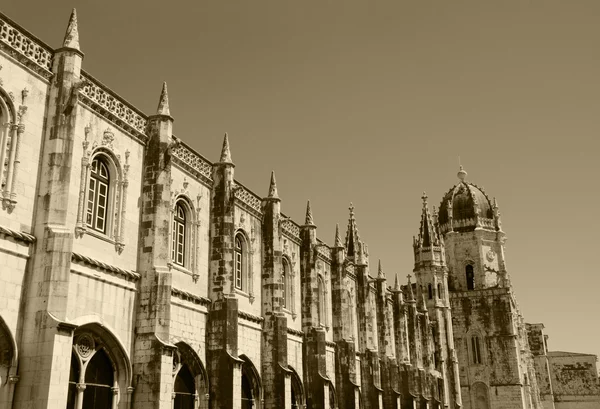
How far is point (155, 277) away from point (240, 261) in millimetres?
7144

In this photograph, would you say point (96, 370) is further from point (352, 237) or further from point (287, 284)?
point (352, 237)

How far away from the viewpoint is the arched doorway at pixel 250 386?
24016 mm

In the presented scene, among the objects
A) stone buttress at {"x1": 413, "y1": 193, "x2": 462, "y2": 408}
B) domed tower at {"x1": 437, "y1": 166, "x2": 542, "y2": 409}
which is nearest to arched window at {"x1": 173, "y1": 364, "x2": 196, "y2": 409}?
stone buttress at {"x1": 413, "y1": 193, "x2": 462, "y2": 408}

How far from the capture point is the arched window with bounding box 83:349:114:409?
1642cm

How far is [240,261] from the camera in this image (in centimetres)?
2550

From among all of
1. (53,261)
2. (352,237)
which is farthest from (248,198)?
(352,237)

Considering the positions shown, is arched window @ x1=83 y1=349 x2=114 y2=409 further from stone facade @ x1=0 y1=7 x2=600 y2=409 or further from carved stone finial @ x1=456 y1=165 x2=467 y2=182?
carved stone finial @ x1=456 y1=165 x2=467 y2=182

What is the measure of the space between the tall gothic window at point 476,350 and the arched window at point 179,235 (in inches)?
1907

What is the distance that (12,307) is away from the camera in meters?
14.4

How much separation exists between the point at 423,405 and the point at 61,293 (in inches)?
1339

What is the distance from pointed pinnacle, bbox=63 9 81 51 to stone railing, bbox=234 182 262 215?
9.36 metres

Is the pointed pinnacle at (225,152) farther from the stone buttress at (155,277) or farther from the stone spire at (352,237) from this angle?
the stone spire at (352,237)

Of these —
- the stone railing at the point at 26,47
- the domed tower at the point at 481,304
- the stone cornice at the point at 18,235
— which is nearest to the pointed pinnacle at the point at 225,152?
the stone railing at the point at 26,47

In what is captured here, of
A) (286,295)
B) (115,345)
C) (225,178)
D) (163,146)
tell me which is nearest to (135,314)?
(115,345)
